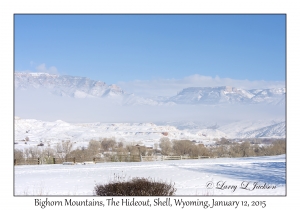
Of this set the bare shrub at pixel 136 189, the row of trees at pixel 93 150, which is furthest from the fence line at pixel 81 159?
the bare shrub at pixel 136 189

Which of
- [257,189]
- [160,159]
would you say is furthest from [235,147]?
[257,189]

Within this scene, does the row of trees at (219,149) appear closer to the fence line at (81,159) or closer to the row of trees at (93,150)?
the row of trees at (93,150)

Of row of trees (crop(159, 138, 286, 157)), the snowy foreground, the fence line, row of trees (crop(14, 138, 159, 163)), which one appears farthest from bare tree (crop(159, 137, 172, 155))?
the snowy foreground

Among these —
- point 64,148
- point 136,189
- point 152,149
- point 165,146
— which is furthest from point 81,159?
point 136,189

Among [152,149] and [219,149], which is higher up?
[219,149]

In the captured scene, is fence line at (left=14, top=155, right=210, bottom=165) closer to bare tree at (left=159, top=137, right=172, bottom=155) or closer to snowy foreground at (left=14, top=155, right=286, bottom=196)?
bare tree at (left=159, top=137, right=172, bottom=155)

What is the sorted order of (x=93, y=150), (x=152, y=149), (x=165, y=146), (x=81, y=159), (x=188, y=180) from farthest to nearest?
(x=152, y=149)
(x=165, y=146)
(x=93, y=150)
(x=81, y=159)
(x=188, y=180)

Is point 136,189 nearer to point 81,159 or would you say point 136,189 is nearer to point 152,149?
point 81,159
